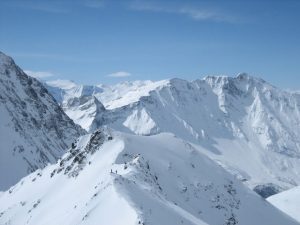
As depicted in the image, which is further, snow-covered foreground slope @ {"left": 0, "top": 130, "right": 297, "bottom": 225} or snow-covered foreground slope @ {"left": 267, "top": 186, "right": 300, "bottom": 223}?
snow-covered foreground slope @ {"left": 267, "top": 186, "right": 300, "bottom": 223}

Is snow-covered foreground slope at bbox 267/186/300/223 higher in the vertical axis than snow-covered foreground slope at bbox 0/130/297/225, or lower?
lower

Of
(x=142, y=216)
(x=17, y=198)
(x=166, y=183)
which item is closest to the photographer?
(x=142, y=216)

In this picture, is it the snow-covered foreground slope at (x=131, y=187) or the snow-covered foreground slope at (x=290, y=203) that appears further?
the snow-covered foreground slope at (x=290, y=203)

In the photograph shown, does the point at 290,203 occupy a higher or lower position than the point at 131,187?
lower

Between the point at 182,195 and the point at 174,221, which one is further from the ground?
the point at 174,221

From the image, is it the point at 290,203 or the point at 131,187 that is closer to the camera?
the point at 131,187

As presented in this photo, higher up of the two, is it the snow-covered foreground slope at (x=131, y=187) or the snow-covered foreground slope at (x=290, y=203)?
the snow-covered foreground slope at (x=131, y=187)

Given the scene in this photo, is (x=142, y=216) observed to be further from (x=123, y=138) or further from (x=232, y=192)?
(x=232, y=192)

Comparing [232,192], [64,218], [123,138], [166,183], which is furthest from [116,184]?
[232,192]
